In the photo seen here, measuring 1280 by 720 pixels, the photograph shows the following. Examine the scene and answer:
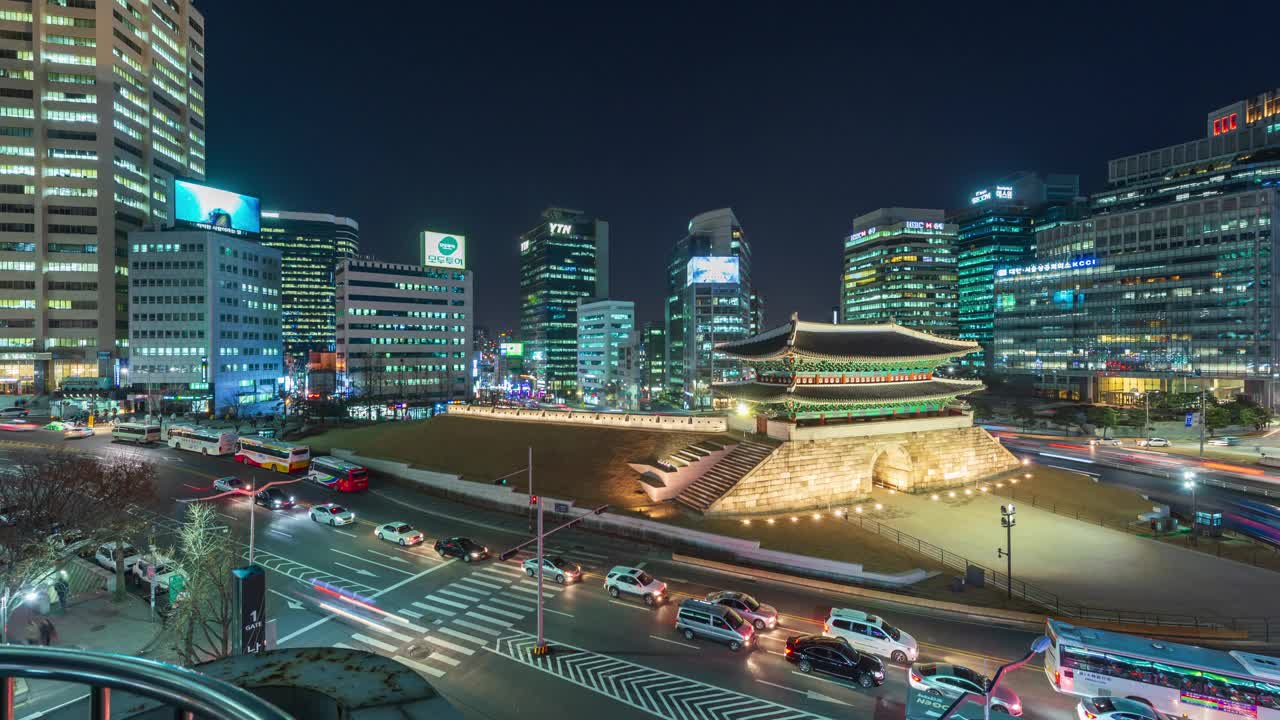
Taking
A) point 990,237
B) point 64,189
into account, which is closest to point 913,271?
point 990,237

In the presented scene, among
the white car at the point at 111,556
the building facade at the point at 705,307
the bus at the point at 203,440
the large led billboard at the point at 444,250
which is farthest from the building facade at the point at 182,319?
the building facade at the point at 705,307

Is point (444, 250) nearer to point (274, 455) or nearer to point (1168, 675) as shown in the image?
point (274, 455)

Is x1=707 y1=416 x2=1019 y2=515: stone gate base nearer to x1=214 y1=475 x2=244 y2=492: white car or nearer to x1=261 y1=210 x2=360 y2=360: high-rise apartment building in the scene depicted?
x1=214 y1=475 x2=244 y2=492: white car

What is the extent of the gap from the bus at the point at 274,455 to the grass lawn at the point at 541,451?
4.85m

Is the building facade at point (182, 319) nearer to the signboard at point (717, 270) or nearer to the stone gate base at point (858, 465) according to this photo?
the signboard at point (717, 270)

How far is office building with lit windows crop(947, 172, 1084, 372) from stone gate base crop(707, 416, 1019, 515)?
130 meters

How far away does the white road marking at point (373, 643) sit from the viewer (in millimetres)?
20891

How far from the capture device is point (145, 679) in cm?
309

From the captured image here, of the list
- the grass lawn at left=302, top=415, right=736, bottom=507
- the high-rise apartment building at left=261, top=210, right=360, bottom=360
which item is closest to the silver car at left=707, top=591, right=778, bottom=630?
the grass lawn at left=302, top=415, right=736, bottom=507

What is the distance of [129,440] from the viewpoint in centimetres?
5803

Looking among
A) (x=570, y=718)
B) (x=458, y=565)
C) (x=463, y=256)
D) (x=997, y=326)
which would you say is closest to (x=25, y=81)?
(x=463, y=256)

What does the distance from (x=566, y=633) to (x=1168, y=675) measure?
64.5ft

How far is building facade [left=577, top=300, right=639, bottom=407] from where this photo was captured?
504 feet

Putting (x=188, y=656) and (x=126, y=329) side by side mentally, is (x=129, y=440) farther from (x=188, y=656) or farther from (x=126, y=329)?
(x=188, y=656)
